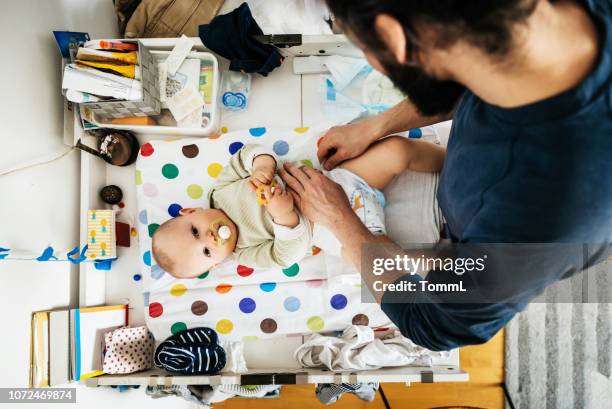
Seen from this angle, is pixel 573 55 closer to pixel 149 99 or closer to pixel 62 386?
pixel 149 99

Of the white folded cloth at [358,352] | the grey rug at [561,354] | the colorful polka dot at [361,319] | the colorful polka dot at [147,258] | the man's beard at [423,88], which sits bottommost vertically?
the grey rug at [561,354]

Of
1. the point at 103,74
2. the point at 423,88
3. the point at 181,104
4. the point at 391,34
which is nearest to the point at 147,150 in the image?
the point at 181,104

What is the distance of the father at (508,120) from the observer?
1.97 ft

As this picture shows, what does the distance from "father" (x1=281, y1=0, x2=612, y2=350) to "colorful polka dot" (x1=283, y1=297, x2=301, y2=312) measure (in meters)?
0.74

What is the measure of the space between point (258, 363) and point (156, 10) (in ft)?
5.22

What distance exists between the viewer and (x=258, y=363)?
1805 mm

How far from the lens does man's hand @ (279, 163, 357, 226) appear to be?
4.82 feet

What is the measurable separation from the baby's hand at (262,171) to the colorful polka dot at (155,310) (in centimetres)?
62

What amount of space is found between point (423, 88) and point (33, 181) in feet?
4.68

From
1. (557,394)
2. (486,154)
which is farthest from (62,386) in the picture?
(557,394)

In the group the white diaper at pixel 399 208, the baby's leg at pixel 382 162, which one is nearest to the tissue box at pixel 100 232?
the white diaper at pixel 399 208

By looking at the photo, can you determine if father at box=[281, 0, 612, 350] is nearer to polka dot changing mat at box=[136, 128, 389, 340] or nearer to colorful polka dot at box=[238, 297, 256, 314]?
polka dot changing mat at box=[136, 128, 389, 340]

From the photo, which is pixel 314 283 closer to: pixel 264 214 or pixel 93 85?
pixel 264 214

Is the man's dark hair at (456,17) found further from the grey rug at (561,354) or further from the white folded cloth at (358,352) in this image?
the grey rug at (561,354)
